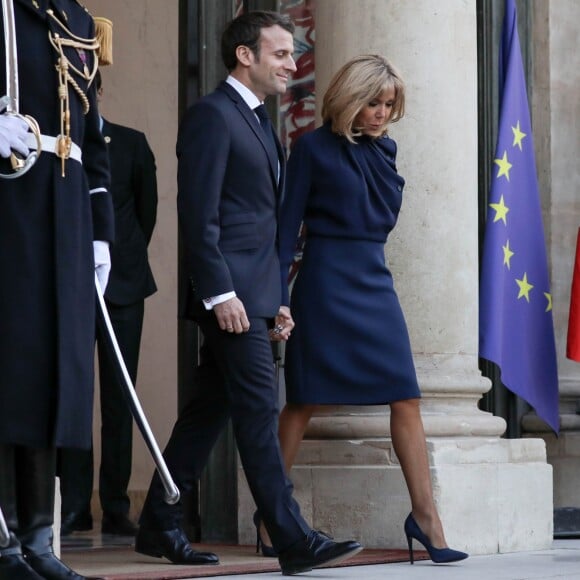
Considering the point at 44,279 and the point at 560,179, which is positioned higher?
the point at 560,179

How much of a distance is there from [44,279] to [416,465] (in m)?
2.00

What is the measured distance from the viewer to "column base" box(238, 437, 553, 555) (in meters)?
6.50

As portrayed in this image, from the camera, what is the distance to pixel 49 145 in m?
4.46

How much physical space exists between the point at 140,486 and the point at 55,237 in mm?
5156

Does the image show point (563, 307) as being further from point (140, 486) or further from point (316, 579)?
point (316, 579)

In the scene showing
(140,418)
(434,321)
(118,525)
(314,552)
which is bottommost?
(118,525)

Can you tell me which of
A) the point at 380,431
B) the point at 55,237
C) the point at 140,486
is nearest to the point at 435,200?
the point at 380,431

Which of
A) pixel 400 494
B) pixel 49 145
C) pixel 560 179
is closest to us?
pixel 49 145

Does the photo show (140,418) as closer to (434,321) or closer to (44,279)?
(44,279)

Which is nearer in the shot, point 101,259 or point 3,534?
point 3,534

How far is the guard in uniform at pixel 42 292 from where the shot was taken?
171 inches

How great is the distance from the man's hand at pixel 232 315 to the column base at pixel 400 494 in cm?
141

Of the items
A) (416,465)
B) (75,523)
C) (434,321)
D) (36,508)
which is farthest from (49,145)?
(75,523)

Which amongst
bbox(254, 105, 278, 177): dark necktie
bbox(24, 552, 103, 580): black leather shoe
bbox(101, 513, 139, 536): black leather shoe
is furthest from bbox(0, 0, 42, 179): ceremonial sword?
bbox(101, 513, 139, 536): black leather shoe
